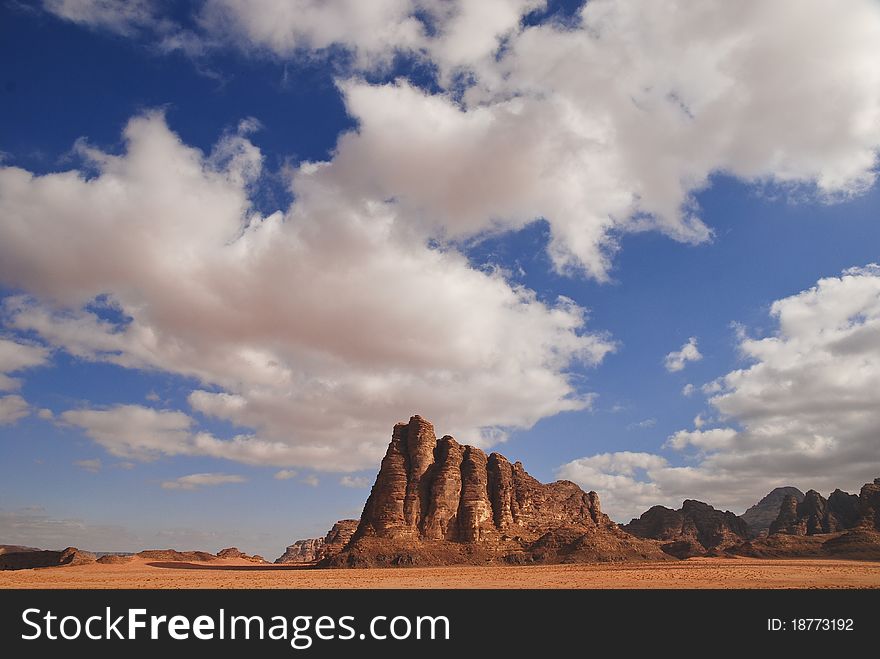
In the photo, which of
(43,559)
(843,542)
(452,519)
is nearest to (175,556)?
(43,559)

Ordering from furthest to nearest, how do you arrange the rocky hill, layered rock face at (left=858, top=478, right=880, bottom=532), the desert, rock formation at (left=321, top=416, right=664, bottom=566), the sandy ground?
→ layered rock face at (left=858, top=478, right=880, bottom=532), the rocky hill, rock formation at (left=321, top=416, right=664, bottom=566), the desert, the sandy ground

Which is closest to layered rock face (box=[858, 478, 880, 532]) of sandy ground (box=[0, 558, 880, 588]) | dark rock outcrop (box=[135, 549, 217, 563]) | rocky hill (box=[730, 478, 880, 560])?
rocky hill (box=[730, 478, 880, 560])

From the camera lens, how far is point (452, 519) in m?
127

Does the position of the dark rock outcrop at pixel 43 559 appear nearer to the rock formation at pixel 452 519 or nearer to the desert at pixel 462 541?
the desert at pixel 462 541

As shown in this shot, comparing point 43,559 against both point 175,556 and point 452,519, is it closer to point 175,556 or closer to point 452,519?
point 175,556

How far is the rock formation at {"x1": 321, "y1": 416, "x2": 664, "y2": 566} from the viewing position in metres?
116

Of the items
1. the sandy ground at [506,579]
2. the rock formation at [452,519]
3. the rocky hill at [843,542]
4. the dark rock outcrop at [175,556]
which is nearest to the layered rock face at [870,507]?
the rocky hill at [843,542]

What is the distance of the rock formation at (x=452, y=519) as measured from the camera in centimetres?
11569

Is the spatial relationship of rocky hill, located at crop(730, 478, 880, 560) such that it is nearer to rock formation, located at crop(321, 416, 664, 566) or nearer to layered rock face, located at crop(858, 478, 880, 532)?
layered rock face, located at crop(858, 478, 880, 532)
